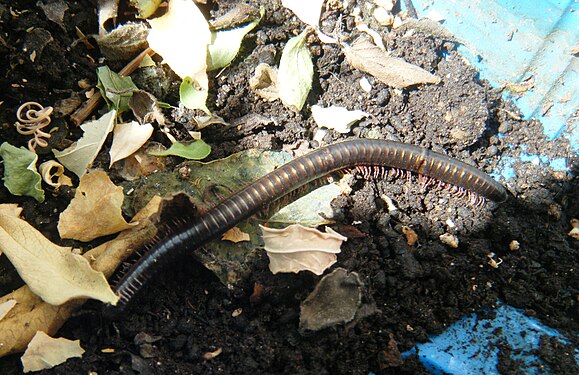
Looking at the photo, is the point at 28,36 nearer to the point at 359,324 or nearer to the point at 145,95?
the point at 145,95

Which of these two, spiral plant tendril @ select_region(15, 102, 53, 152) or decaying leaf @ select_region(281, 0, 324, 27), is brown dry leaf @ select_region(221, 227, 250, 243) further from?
decaying leaf @ select_region(281, 0, 324, 27)

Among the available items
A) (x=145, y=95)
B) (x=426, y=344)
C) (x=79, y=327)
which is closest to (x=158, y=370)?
(x=79, y=327)

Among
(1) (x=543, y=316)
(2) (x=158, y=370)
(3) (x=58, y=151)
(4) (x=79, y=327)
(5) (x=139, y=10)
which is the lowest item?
(4) (x=79, y=327)

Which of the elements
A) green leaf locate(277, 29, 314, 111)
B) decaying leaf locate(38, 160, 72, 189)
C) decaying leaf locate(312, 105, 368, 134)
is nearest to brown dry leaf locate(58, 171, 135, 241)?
decaying leaf locate(38, 160, 72, 189)

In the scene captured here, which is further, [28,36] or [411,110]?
[411,110]

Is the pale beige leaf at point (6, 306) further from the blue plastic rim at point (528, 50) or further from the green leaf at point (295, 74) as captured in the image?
the blue plastic rim at point (528, 50)

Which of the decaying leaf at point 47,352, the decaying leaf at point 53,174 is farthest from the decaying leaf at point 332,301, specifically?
the decaying leaf at point 53,174

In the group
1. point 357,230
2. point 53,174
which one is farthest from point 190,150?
point 357,230
